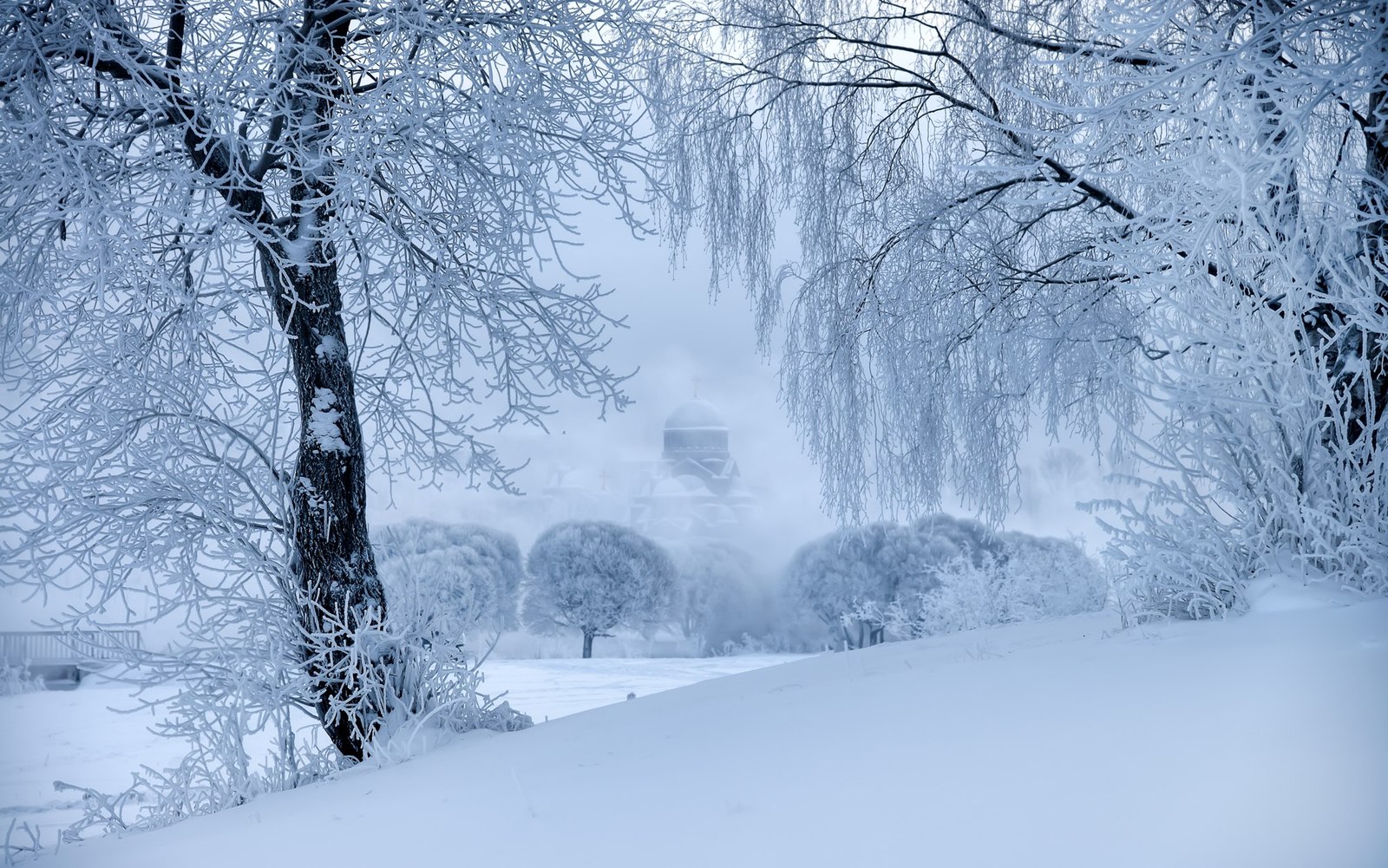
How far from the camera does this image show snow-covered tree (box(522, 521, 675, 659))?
51.8 ft

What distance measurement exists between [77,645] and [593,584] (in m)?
12.4

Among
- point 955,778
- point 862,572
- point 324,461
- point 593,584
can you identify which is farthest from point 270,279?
point 593,584

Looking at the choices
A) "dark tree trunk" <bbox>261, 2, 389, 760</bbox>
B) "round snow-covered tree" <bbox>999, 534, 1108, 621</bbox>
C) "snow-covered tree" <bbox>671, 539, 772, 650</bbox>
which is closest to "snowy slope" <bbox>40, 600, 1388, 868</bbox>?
"dark tree trunk" <bbox>261, 2, 389, 760</bbox>

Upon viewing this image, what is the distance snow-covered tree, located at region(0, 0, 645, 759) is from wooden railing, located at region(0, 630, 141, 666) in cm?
9

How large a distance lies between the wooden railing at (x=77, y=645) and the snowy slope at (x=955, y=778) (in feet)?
Answer: 3.88

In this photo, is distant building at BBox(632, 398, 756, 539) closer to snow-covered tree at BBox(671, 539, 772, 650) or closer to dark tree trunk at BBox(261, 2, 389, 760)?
snow-covered tree at BBox(671, 539, 772, 650)

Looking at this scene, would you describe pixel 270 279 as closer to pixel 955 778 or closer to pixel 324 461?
pixel 324 461

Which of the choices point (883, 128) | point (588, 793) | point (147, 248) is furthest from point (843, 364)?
point (588, 793)

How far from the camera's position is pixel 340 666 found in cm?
350

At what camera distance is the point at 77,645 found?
11.8 ft

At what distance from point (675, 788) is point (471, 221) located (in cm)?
289

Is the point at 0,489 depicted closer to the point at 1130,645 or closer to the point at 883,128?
the point at 1130,645

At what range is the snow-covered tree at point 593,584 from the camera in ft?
51.8

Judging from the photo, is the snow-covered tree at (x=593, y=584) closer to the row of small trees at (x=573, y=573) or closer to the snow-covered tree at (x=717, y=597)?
the row of small trees at (x=573, y=573)
